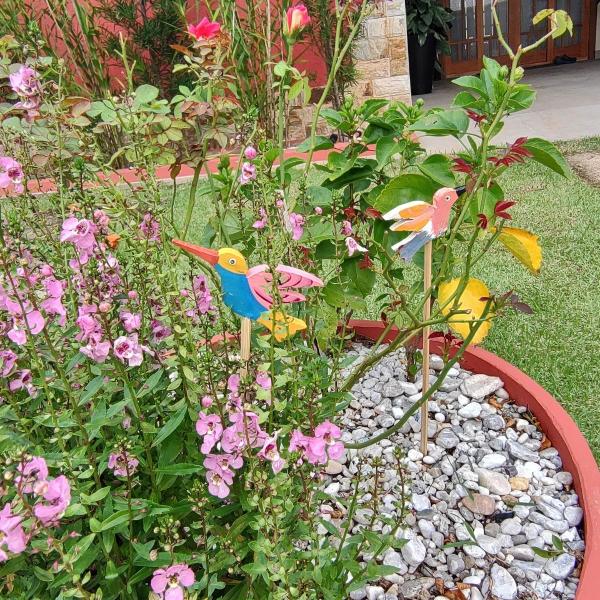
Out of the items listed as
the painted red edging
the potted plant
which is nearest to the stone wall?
the potted plant

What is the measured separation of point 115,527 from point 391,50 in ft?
16.9

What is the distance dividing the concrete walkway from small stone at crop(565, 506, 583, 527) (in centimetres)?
364

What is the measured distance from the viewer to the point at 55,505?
72 centimetres

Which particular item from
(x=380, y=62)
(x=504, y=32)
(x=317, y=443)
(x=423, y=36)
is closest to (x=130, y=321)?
(x=317, y=443)

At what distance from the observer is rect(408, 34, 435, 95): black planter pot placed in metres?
7.23

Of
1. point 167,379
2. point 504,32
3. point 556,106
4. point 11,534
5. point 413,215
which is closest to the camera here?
point 11,534

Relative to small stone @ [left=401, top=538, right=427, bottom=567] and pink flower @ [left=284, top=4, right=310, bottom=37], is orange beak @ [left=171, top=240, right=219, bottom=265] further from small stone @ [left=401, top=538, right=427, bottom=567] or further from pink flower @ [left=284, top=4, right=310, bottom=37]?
small stone @ [left=401, top=538, right=427, bottom=567]

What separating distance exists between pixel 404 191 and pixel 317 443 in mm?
700

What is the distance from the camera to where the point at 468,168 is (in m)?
1.24

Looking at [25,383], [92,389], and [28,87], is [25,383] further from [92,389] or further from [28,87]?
[28,87]

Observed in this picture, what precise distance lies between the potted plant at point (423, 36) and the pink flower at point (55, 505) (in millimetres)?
7169

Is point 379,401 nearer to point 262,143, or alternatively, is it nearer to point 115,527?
point 262,143

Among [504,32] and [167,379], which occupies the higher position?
[167,379]

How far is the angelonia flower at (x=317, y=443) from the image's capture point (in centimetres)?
86
